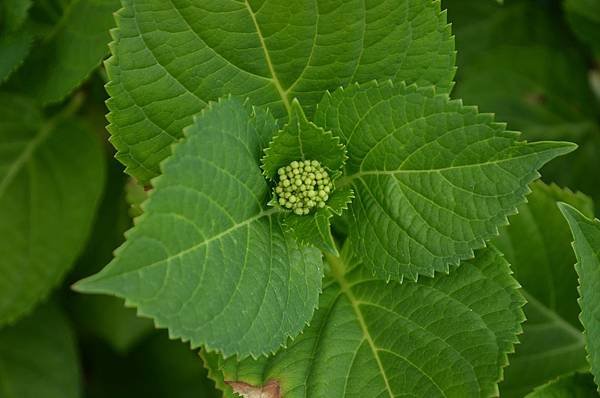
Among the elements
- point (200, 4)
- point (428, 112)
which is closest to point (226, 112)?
point (200, 4)

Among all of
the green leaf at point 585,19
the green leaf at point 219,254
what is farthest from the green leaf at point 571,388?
the green leaf at point 585,19

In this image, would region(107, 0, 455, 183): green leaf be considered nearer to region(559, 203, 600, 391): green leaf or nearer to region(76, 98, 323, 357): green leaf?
region(76, 98, 323, 357): green leaf

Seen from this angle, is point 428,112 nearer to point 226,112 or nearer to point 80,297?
point 226,112

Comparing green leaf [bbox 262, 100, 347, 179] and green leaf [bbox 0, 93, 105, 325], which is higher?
green leaf [bbox 262, 100, 347, 179]

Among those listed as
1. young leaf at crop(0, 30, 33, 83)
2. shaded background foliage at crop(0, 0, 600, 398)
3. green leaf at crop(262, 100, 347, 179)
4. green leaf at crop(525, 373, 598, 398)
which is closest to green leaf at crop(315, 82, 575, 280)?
green leaf at crop(262, 100, 347, 179)

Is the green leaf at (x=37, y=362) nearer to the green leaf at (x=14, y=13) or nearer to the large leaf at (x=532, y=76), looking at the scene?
the green leaf at (x=14, y=13)

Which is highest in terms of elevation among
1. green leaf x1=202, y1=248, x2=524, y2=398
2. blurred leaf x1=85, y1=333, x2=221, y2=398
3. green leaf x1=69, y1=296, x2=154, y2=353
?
green leaf x1=202, y1=248, x2=524, y2=398

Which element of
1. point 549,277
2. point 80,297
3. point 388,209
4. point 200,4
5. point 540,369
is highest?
point 200,4
